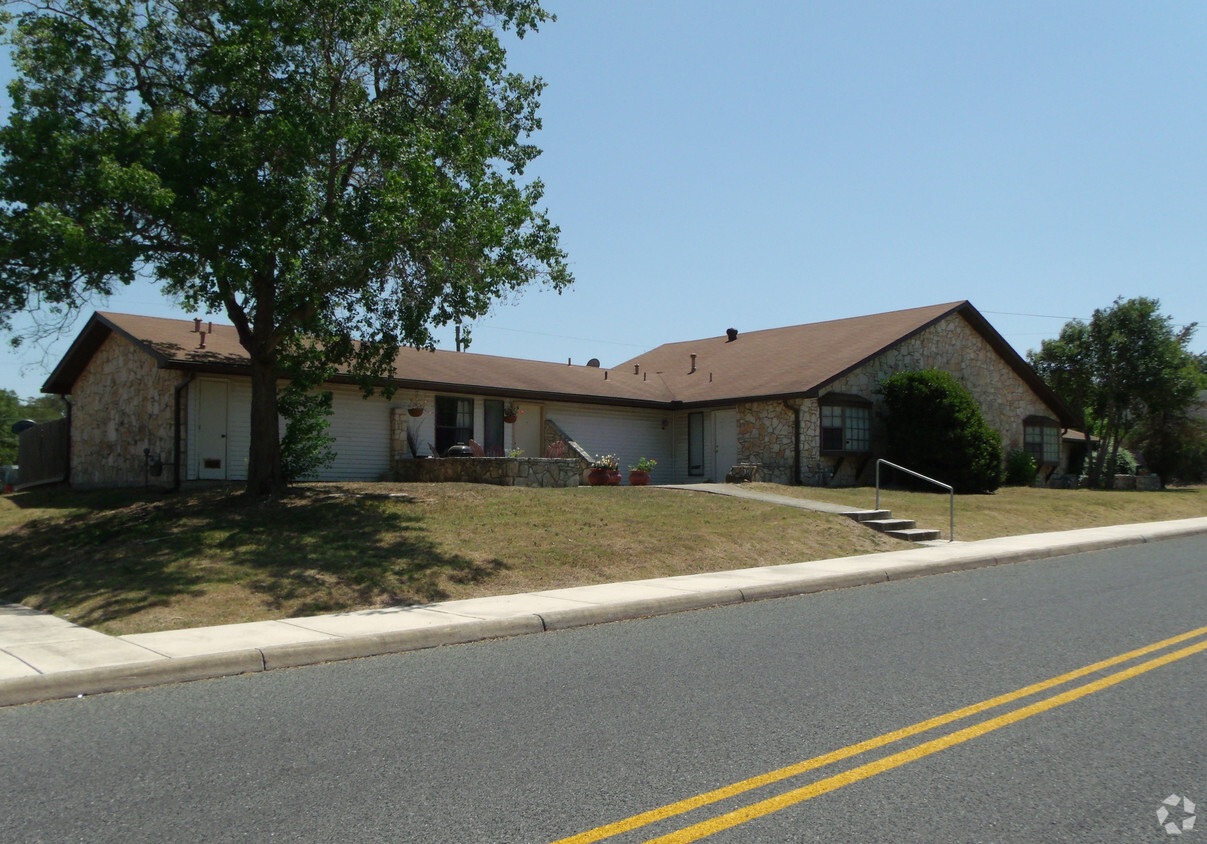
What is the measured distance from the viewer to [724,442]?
90.2 feet

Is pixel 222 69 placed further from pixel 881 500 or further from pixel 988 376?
pixel 988 376

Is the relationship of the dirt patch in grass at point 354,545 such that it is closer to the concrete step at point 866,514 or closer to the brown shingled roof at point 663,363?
the concrete step at point 866,514

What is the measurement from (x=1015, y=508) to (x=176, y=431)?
61.9 ft

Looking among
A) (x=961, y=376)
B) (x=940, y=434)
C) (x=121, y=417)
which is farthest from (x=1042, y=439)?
(x=121, y=417)

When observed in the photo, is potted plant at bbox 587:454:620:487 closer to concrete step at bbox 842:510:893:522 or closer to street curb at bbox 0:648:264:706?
concrete step at bbox 842:510:893:522

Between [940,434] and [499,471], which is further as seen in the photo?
[940,434]

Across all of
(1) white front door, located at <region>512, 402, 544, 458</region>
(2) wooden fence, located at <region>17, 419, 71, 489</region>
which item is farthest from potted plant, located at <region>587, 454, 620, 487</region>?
(2) wooden fence, located at <region>17, 419, 71, 489</region>

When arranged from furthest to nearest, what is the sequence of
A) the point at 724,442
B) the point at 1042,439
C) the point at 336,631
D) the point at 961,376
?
the point at 1042,439
the point at 961,376
the point at 724,442
the point at 336,631

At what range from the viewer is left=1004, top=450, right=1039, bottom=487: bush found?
101ft

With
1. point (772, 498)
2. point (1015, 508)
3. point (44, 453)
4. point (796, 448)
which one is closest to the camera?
point (772, 498)

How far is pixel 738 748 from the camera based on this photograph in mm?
5484

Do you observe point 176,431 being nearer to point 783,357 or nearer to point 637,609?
point 637,609

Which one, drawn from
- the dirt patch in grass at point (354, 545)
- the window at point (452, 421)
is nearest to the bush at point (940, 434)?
the dirt patch in grass at point (354, 545)

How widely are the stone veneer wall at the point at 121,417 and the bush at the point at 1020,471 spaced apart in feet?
78.9
